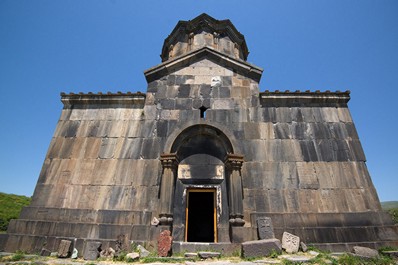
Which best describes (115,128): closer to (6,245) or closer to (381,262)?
(6,245)

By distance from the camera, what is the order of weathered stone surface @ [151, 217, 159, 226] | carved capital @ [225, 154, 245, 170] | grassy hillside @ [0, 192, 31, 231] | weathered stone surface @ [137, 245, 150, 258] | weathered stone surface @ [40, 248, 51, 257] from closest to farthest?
weathered stone surface @ [137, 245, 150, 258] < weathered stone surface @ [40, 248, 51, 257] < weathered stone surface @ [151, 217, 159, 226] < carved capital @ [225, 154, 245, 170] < grassy hillside @ [0, 192, 31, 231]

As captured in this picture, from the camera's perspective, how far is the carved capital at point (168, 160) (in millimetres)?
6086

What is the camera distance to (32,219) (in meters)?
5.98

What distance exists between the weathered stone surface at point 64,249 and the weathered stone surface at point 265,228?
4552mm

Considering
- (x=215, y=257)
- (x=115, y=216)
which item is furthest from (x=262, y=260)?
(x=115, y=216)

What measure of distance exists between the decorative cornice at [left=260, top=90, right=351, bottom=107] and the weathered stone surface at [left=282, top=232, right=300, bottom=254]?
12.8 feet

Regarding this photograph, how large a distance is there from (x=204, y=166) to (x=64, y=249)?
3.94m

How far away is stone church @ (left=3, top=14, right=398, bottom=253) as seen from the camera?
5.63 m

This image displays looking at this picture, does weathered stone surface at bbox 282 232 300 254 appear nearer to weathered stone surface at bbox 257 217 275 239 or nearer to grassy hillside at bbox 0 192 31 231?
weathered stone surface at bbox 257 217 275 239

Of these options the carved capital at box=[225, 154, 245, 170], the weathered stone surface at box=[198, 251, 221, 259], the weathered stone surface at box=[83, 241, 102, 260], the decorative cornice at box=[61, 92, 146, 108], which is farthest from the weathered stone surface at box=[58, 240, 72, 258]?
the carved capital at box=[225, 154, 245, 170]

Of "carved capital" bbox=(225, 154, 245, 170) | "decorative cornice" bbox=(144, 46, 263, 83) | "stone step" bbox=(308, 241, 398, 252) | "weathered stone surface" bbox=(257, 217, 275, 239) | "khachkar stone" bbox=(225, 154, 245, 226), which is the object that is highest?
"decorative cornice" bbox=(144, 46, 263, 83)

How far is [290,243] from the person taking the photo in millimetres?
5152

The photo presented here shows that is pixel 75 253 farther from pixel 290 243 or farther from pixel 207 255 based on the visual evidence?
pixel 290 243

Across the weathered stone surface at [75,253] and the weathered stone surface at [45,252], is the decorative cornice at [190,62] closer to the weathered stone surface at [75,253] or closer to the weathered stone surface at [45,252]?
the weathered stone surface at [75,253]
